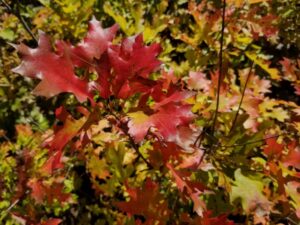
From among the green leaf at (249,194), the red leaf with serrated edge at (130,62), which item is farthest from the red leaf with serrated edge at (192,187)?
the red leaf with serrated edge at (130,62)

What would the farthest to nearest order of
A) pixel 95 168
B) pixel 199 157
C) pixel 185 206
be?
1. pixel 185 206
2. pixel 95 168
3. pixel 199 157

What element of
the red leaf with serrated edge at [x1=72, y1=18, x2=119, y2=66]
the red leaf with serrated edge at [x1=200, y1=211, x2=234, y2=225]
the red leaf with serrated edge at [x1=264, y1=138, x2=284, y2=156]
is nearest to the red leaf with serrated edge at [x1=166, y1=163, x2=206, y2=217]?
the red leaf with serrated edge at [x1=200, y1=211, x2=234, y2=225]

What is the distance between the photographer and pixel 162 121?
3.67 feet

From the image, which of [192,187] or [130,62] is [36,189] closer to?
[192,187]

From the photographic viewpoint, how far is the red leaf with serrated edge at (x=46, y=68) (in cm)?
106

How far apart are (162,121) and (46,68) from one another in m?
0.34

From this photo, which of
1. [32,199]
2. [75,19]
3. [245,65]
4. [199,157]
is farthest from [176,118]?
[245,65]

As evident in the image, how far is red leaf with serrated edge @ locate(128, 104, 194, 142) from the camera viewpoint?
3.54 feet

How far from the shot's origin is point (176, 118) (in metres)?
1.13

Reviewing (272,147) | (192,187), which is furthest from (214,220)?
(272,147)

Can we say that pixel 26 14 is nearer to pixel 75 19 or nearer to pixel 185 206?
pixel 75 19

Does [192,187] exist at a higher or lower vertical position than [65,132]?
lower

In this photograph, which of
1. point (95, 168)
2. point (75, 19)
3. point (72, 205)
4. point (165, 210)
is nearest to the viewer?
point (165, 210)

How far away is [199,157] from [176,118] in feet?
1.81
